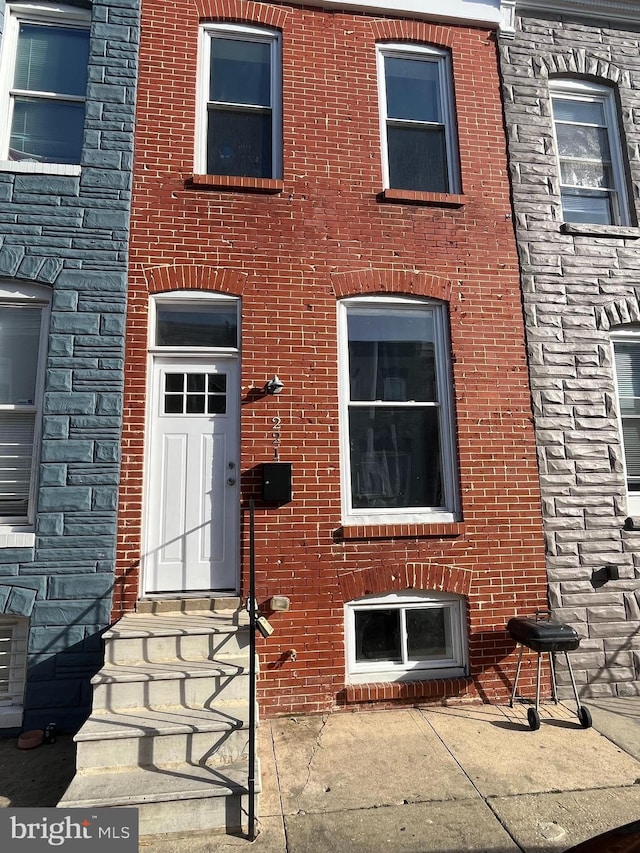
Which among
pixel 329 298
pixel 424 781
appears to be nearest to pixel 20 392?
pixel 329 298

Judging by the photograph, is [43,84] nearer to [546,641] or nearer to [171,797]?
[171,797]

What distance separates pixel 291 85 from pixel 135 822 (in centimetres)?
636

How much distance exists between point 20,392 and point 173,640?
2.63m

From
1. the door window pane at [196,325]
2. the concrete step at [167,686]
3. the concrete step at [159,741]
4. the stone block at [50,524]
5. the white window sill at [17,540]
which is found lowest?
the concrete step at [159,741]

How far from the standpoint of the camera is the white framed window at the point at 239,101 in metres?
5.37

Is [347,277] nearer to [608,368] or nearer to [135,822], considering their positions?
[608,368]

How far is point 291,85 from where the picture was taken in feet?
17.9

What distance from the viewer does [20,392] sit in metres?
4.67

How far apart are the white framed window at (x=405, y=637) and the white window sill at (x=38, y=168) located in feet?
15.9

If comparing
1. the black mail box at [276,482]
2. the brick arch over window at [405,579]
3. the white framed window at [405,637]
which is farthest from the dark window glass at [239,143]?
the white framed window at [405,637]

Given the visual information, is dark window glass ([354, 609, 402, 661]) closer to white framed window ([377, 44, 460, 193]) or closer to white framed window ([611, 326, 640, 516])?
white framed window ([611, 326, 640, 516])

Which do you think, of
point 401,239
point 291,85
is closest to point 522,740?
point 401,239

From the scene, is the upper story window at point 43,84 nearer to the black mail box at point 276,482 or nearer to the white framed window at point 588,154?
the black mail box at point 276,482

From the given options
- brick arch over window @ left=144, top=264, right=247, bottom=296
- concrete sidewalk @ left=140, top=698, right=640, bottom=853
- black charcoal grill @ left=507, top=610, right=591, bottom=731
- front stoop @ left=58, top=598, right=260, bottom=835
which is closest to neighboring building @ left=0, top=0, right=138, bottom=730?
brick arch over window @ left=144, top=264, right=247, bottom=296
